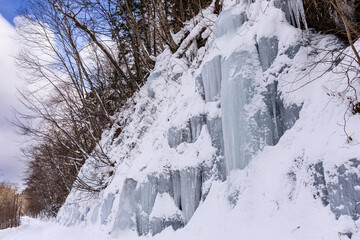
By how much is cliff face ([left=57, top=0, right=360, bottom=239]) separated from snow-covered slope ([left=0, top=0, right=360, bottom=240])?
11mm

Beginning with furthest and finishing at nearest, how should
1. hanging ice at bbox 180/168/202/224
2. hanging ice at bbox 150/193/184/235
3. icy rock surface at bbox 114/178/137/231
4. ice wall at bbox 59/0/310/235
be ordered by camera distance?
icy rock surface at bbox 114/178/137/231 → hanging ice at bbox 150/193/184/235 → hanging ice at bbox 180/168/202/224 → ice wall at bbox 59/0/310/235

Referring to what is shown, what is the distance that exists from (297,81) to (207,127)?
4.72ft

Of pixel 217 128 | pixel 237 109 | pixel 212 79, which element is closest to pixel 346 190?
pixel 237 109

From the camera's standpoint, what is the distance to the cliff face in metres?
1.96

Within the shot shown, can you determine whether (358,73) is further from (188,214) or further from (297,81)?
(188,214)

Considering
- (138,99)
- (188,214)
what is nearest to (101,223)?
(188,214)

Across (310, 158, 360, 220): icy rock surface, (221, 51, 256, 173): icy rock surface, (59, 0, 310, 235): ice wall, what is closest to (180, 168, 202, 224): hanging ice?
(59, 0, 310, 235): ice wall

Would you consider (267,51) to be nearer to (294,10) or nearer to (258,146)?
(294,10)

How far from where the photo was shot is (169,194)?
3.85m

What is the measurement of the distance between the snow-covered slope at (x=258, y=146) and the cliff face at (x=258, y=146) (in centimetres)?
1

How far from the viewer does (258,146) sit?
2.71 meters

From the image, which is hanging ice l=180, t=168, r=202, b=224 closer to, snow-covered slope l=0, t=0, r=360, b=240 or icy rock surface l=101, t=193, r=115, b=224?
snow-covered slope l=0, t=0, r=360, b=240

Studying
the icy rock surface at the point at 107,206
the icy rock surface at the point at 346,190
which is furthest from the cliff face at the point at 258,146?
the icy rock surface at the point at 107,206

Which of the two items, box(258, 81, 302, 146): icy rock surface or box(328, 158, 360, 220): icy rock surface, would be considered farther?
box(258, 81, 302, 146): icy rock surface
